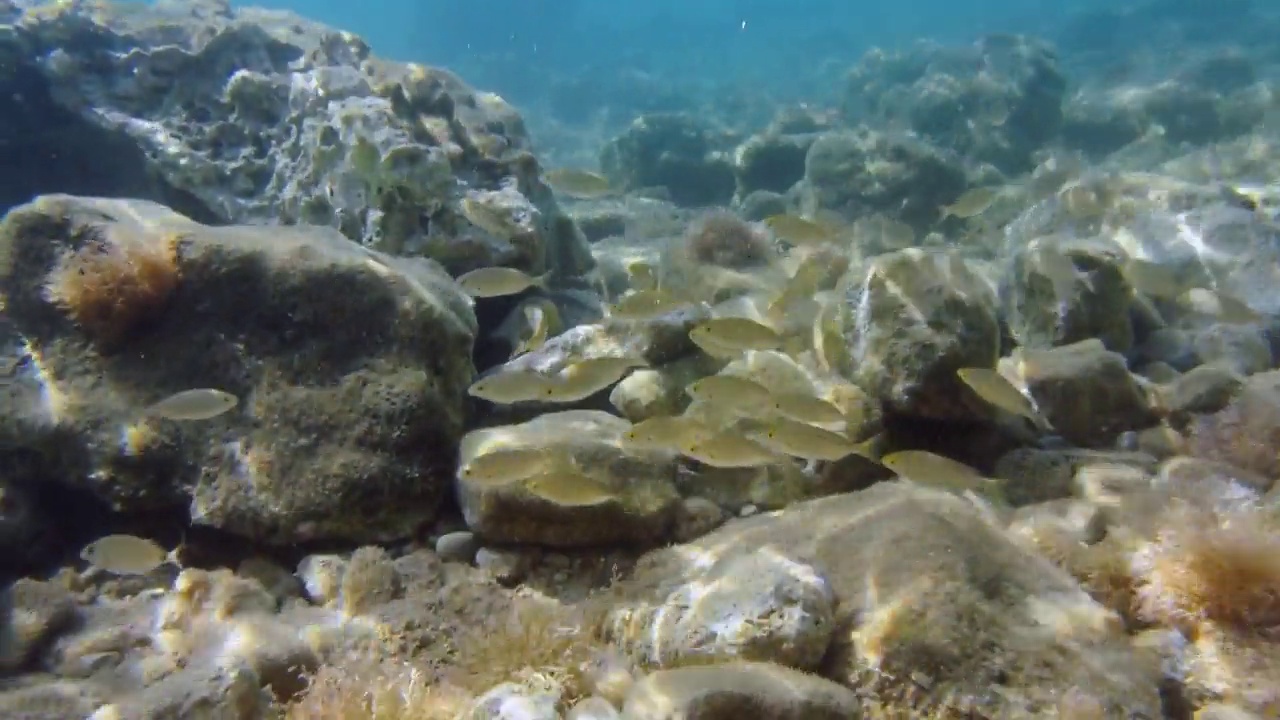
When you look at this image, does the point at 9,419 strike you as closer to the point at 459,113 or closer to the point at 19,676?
the point at 19,676

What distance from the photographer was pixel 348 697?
331 centimetres

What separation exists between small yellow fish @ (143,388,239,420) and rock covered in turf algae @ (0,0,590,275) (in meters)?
2.84

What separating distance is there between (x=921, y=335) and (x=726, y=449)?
156 cm

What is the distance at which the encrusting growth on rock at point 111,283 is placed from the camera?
478 centimetres

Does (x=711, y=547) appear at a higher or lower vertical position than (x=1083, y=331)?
lower

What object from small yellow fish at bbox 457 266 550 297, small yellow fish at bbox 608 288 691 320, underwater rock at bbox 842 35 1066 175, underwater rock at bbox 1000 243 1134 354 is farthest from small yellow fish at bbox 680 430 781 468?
underwater rock at bbox 842 35 1066 175

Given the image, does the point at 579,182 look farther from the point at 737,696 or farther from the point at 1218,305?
the point at 1218,305

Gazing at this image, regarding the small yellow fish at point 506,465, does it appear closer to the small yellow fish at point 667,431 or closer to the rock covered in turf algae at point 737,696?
the small yellow fish at point 667,431

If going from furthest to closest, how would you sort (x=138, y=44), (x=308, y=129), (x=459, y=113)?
(x=138, y=44) < (x=459, y=113) < (x=308, y=129)

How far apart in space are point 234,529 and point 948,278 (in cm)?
464

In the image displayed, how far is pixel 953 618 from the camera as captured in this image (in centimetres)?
332

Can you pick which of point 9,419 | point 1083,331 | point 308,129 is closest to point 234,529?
point 9,419

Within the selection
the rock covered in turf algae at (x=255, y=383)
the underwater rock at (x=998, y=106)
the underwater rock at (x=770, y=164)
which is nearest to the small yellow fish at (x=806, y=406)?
the rock covered in turf algae at (x=255, y=383)

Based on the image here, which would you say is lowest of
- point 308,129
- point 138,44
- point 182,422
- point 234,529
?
point 234,529
